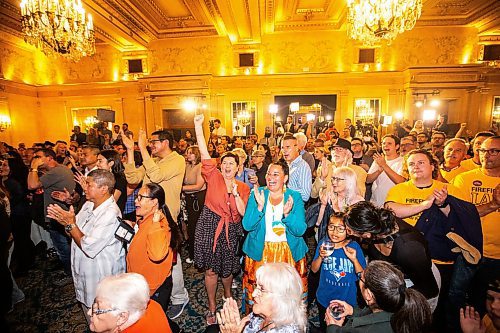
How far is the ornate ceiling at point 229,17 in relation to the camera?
945cm

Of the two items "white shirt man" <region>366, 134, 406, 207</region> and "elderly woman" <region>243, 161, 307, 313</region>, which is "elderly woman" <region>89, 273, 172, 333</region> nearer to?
"elderly woman" <region>243, 161, 307, 313</region>

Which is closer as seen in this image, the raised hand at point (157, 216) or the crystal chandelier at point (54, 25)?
the raised hand at point (157, 216)

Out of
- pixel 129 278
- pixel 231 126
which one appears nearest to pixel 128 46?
pixel 231 126

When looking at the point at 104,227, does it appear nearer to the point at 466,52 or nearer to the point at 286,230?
the point at 286,230

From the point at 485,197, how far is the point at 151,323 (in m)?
2.93

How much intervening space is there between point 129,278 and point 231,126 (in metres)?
12.2

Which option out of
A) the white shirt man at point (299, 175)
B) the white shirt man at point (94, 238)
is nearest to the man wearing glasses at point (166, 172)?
the white shirt man at point (94, 238)

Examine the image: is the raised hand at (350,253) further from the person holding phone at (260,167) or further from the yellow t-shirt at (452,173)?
the person holding phone at (260,167)

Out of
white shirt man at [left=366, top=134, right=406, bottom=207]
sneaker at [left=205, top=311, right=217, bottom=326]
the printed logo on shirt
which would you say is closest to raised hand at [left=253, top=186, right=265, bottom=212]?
the printed logo on shirt

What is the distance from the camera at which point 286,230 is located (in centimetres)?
246

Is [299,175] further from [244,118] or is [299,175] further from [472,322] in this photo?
[244,118]

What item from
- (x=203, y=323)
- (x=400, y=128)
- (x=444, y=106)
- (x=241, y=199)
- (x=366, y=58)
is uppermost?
(x=366, y=58)

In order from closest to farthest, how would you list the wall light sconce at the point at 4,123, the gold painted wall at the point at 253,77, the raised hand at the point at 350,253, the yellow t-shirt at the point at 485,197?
the raised hand at the point at 350,253 → the yellow t-shirt at the point at 485,197 → the wall light sconce at the point at 4,123 → the gold painted wall at the point at 253,77

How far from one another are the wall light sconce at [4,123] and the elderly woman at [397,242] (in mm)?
15387
